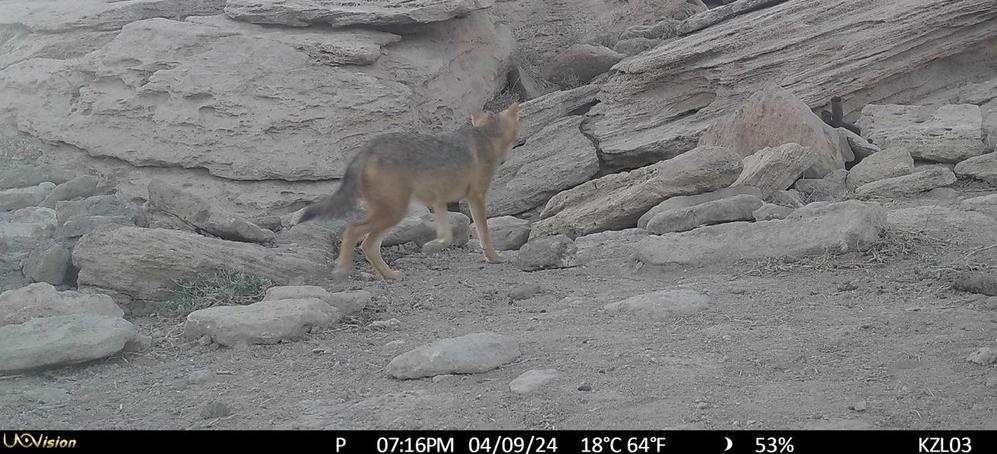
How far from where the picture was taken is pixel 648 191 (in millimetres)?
9875

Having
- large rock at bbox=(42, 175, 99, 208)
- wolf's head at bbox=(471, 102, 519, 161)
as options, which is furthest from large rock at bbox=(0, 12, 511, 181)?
wolf's head at bbox=(471, 102, 519, 161)

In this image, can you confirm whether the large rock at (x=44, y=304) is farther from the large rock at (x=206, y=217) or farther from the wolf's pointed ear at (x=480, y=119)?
the wolf's pointed ear at (x=480, y=119)

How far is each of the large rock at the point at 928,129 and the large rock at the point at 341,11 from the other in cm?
579

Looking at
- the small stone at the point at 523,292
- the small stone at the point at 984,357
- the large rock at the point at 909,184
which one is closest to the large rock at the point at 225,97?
the small stone at the point at 523,292

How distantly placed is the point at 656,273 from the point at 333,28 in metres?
7.64

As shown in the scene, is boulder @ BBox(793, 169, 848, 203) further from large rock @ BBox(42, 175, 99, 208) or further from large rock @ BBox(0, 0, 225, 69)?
large rock @ BBox(0, 0, 225, 69)

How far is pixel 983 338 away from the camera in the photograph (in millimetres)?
5477

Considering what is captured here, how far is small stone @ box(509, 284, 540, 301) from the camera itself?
7488 millimetres

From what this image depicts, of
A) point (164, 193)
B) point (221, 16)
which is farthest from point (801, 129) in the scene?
point (221, 16)

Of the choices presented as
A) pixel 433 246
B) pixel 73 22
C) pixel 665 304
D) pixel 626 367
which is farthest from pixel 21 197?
pixel 626 367

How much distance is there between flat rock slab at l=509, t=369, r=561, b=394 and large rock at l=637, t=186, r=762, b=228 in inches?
173

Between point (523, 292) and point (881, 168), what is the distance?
5.27 metres

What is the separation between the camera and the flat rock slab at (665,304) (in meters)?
6.50

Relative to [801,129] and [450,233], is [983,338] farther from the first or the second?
[801,129]
